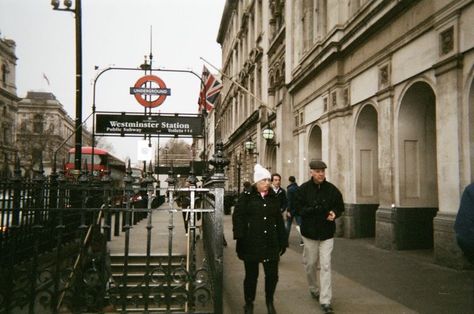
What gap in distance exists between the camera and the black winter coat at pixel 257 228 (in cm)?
557

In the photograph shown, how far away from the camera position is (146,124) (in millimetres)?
11781

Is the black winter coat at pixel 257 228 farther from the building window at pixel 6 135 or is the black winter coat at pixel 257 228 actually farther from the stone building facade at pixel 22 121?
the building window at pixel 6 135

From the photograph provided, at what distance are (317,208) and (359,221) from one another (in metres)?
8.43

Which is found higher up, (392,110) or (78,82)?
(78,82)

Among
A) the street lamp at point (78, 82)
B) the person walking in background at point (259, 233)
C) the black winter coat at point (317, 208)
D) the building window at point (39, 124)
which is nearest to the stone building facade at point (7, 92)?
the building window at point (39, 124)

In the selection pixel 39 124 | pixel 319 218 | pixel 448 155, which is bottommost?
pixel 319 218

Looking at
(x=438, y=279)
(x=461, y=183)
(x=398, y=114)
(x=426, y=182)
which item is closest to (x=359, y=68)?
(x=398, y=114)

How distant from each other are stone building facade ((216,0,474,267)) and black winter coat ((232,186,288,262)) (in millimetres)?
4721

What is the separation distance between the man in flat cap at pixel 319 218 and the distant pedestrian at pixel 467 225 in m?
2.80

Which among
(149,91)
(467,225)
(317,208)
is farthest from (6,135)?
(467,225)

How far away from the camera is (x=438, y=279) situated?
7871 millimetres

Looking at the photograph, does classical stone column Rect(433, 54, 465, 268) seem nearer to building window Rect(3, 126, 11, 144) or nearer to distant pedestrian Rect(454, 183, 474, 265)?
distant pedestrian Rect(454, 183, 474, 265)

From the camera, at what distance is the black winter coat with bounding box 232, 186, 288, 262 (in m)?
5.57

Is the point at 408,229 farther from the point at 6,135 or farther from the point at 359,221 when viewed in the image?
the point at 6,135
